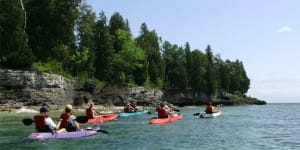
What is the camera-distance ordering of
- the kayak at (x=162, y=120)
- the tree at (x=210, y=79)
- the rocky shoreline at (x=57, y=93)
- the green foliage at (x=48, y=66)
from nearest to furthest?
the kayak at (x=162, y=120) < the rocky shoreline at (x=57, y=93) < the green foliage at (x=48, y=66) < the tree at (x=210, y=79)

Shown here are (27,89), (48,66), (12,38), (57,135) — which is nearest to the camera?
(57,135)

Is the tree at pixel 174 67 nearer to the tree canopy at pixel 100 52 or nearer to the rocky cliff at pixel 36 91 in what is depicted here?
the tree canopy at pixel 100 52

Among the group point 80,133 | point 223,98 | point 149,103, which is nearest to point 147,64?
point 149,103

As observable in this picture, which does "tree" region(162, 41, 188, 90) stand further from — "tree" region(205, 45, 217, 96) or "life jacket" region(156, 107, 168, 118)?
"life jacket" region(156, 107, 168, 118)

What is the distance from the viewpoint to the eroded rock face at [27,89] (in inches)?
2253

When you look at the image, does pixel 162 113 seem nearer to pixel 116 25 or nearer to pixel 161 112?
pixel 161 112

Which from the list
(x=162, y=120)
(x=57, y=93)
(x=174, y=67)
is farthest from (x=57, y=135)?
(x=174, y=67)

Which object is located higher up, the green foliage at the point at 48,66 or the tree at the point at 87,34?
the tree at the point at 87,34

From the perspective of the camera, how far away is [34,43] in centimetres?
6531

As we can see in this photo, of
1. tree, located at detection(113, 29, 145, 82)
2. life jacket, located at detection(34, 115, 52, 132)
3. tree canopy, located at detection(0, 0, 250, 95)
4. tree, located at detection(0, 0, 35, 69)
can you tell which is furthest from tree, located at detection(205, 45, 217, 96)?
life jacket, located at detection(34, 115, 52, 132)

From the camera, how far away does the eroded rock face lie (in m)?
57.2

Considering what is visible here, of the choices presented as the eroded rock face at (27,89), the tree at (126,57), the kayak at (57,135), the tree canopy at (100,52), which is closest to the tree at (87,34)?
the tree canopy at (100,52)

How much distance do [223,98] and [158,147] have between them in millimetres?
113970

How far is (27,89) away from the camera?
5812 cm
